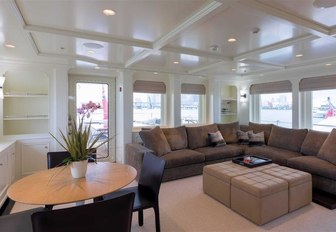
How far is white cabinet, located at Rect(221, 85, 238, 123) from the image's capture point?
6586 millimetres

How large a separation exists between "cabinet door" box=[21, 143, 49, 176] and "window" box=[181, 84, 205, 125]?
346 cm

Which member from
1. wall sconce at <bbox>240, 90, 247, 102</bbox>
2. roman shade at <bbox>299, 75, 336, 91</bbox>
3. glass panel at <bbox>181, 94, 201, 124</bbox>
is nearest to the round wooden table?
glass panel at <bbox>181, 94, 201, 124</bbox>

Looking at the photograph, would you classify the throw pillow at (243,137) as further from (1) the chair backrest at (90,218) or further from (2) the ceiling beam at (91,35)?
(1) the chair backrest at (90,218)

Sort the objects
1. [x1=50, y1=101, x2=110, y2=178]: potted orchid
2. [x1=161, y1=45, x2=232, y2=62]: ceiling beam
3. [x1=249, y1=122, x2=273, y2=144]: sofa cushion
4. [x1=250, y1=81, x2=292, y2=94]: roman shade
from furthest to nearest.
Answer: [x1=250, y1=81, x2=292, y2=94]: roman shade < [x1=249, y1=122, x2=273, y2=144]: sofa cushion < [x1=161, y1=45, x2=232, y2=62]: ceiling beam < [x1=50, y1=101, x2=110, y2=178]: potted orchid

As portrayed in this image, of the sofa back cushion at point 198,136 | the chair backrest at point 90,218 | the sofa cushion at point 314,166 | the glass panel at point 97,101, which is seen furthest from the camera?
the glass panel at point 97,101

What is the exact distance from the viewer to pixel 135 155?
12.6 ft

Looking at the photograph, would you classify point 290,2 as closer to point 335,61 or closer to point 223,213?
point 223,213

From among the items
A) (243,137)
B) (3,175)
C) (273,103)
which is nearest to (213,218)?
(243,137)

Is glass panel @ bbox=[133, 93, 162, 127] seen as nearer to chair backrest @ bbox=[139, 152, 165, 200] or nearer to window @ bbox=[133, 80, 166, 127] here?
window @ bbox=[133, 80, 166, 127]

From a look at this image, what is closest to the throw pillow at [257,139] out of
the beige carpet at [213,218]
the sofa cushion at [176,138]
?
the sofa cushion at [176,138]

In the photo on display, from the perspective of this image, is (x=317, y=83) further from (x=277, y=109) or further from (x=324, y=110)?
(x=277, y=109)

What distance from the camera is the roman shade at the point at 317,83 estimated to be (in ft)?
14.6

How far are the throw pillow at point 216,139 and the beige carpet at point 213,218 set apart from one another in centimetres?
183

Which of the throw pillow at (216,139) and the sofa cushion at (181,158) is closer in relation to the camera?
the sofa cushion at (181,158)
